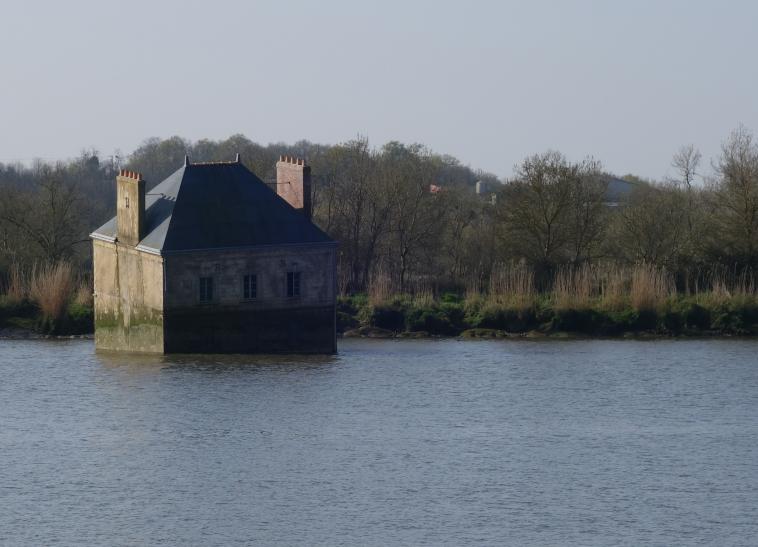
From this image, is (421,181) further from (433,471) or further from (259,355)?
(433,471)

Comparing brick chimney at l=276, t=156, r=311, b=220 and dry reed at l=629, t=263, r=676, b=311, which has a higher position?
brick chimney at l=276, t=156, r=311, b=220

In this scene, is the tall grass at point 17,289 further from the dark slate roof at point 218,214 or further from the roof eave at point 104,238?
the dark slate roof at point 218,214

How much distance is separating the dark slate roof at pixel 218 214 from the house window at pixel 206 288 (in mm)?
894

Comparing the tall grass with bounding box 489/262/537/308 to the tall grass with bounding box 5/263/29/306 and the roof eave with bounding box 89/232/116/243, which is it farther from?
the tall grass with bounding box 5/263/29/306

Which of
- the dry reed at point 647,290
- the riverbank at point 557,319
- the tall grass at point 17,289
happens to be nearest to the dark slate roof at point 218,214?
the tall grass at point 17,289

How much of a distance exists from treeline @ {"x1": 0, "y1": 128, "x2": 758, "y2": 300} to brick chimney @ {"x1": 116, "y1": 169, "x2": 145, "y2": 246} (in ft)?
31.0

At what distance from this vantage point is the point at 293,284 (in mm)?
43781

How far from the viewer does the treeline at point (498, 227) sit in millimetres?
54406

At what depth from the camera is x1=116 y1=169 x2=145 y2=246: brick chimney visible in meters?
43.3

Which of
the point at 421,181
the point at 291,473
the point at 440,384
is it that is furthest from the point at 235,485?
the point at 421,181

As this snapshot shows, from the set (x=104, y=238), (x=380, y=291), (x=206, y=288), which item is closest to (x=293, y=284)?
(x=206, y=288)

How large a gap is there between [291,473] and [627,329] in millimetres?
22224

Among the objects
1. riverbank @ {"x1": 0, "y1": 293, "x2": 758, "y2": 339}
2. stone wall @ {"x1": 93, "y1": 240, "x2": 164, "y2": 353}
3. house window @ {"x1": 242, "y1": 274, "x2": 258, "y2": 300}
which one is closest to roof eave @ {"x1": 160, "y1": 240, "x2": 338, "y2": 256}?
stone wall @ {"x1": 93, "y1": 240, "x2": 164, "y2": 353}

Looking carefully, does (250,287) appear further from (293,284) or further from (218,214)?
(218,214)
